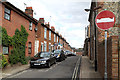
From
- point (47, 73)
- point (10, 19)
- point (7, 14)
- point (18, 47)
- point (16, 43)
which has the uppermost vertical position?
point (7, 14)

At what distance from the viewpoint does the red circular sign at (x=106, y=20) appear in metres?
4.34

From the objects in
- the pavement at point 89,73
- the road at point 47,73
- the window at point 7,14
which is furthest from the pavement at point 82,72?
the window at point 7,14

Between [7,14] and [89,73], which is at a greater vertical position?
[7,14]

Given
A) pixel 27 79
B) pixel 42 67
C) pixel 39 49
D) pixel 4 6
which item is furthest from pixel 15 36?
pixel 39 49

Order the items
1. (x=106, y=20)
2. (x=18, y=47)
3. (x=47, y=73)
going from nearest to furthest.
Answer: (x=106, y=20)
(x=47, y=73)
(x=18, y=47)

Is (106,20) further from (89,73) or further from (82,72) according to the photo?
(82,72)

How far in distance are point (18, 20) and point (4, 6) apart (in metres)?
2.73

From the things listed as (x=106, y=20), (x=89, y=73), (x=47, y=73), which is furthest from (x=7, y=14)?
(x=106, y=20)

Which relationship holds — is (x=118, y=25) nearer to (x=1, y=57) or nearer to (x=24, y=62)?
(x=1, y=57)

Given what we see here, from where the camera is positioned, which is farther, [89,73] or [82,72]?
[82,72]

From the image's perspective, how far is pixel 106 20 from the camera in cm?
446

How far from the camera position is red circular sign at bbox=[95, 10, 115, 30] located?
4.34 metres

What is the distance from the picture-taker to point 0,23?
34.2ft

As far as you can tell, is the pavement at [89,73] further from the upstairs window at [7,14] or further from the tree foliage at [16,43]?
the upstairs window at [7,14]
